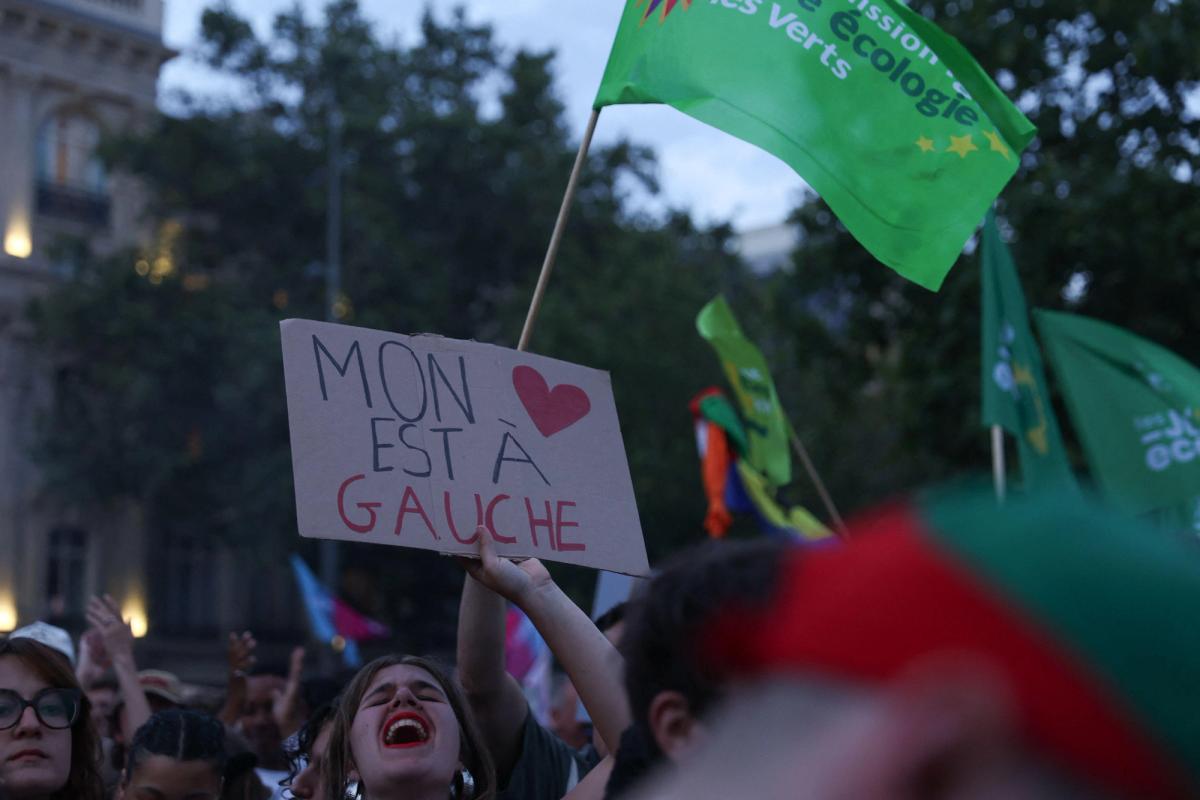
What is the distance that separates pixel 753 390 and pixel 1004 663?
9.34 m

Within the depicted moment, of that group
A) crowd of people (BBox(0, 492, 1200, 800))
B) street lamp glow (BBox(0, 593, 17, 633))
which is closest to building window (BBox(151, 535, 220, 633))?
street lamp glow (BBox(0, 593, 17, 633))

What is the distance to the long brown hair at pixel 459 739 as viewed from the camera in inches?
132

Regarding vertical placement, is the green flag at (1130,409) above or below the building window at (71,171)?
below

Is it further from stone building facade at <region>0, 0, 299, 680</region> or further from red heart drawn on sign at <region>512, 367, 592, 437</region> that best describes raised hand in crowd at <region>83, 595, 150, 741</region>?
stone building facade at <region>0, 0, 299, 680</region>

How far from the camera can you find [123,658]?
206 inches

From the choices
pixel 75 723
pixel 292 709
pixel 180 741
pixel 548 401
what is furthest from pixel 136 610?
pixel 548 401

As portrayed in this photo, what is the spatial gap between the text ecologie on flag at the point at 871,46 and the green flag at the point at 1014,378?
316 cm

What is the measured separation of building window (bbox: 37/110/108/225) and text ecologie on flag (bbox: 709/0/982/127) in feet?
88.2

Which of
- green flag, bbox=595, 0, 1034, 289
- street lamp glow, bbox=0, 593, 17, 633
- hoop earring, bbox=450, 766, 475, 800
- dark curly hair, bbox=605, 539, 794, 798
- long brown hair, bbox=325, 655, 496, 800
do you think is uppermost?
street lamp glow, bbox=0, 593, 17, 633

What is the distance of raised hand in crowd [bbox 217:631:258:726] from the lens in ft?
19.0

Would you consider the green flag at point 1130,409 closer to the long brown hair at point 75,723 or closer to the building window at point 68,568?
the long brown hair at point 75,723

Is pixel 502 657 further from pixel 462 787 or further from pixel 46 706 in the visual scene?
pixel 46 706

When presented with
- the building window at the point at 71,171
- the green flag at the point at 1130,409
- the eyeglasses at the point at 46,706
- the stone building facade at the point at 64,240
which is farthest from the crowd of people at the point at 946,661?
the building window at the point at 71,171

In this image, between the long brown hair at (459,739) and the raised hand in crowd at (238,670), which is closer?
the long brown hair at (459,739)
